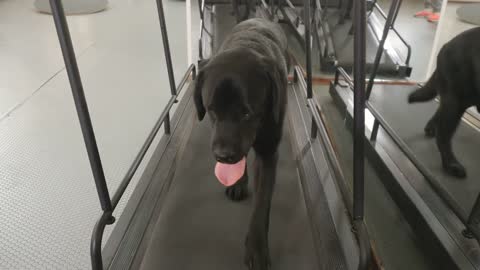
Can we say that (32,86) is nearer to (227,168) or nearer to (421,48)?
(227,168)

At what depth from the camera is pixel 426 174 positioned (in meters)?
1.68

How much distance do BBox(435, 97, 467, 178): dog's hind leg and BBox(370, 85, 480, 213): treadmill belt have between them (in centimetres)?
4

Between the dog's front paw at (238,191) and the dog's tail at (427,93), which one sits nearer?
the dog's front paw at (238,191)

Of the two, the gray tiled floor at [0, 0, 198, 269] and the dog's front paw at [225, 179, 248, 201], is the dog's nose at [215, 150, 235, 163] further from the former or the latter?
the gray tiled floor at [0, 0, 198, 269]

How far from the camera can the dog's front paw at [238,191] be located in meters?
1.66

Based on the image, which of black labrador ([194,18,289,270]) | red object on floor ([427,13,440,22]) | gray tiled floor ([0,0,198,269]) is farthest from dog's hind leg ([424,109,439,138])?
red object on floor ([427,13,440,22])

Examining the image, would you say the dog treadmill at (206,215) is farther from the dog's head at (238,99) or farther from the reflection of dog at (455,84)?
the reflection of dog at (455,84)

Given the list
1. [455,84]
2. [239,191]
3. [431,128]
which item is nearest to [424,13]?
[431,128]

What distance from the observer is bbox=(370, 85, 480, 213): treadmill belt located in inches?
70.3

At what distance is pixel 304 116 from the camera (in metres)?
2.40

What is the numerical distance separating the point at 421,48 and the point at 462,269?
3222mm

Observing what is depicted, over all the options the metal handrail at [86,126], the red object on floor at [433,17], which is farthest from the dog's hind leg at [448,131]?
the red object on floor at [433,17]

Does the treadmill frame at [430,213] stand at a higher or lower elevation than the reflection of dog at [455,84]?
lower

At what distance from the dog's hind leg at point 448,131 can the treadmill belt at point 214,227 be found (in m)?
0.78
